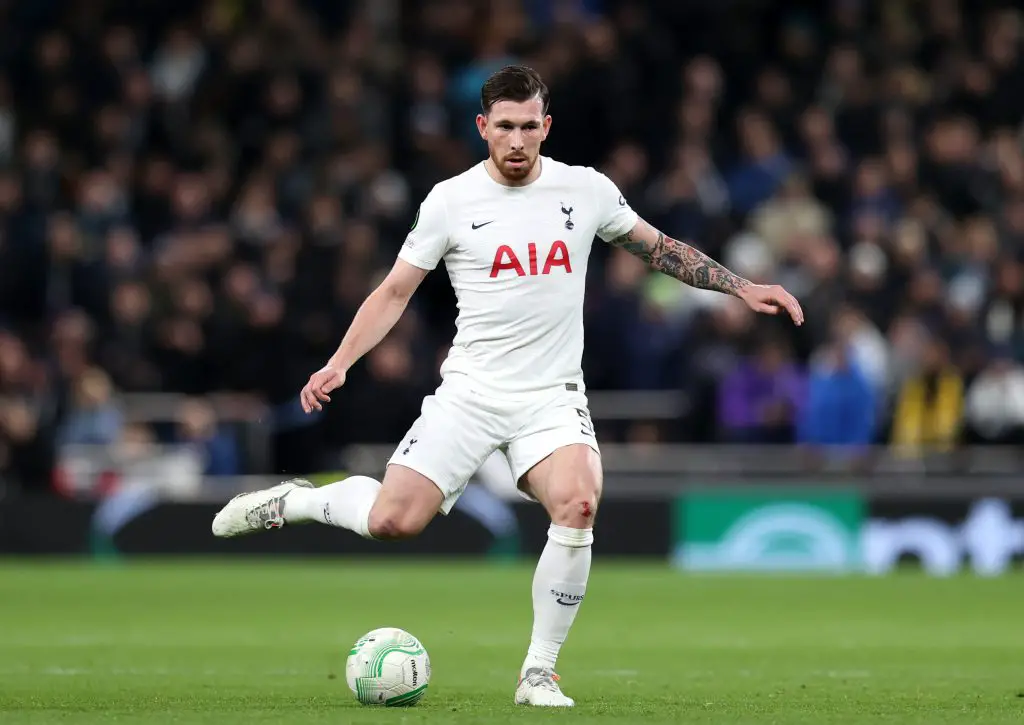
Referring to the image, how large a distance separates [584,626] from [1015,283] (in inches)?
275

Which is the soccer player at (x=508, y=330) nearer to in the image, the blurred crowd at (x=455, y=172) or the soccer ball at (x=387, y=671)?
the soccer ball at (x=387, y=671)

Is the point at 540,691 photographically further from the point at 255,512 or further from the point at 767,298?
the point at 767,298

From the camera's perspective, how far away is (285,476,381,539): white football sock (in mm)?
8125

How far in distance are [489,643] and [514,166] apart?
4244mm

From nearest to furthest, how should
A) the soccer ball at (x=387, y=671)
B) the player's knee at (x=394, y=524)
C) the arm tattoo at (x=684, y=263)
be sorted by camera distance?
the soccer ball at (x=387, y=671)
the player's knee at (x=394, y=524)
the arm tattoo at (x=684, y=263)

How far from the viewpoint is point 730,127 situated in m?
20.8

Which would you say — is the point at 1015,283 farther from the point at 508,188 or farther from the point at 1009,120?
the point at 508,188

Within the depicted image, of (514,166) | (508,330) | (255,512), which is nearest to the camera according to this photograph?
(514,166)

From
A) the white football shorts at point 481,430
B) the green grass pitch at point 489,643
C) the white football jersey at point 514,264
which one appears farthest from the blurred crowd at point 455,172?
the white football shorts at point 481,430

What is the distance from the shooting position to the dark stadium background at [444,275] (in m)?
17.7

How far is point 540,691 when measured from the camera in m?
7.70

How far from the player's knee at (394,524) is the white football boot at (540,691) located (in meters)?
0.75

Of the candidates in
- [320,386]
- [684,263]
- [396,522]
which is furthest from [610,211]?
[396,522]

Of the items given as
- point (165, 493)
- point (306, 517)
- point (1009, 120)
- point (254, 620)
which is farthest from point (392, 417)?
point (306, 517)
